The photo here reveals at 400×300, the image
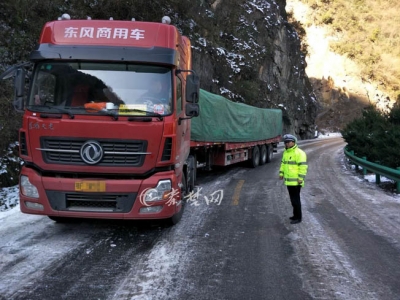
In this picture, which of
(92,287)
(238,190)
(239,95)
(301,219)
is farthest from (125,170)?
(239,95)

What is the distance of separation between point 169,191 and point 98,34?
8.77 ft

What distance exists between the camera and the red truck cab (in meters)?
5.20

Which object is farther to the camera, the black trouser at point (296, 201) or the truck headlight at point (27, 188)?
the black trouser at point (296, 201)

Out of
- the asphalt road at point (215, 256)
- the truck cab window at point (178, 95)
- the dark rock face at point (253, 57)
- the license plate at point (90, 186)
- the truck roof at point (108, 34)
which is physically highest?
the dark rock face at point (253, 57)

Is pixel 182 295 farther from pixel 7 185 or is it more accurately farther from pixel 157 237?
pixel 7 185

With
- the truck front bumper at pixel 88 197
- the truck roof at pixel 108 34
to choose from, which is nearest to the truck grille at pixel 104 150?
the truck front bumper at pixel 88 197

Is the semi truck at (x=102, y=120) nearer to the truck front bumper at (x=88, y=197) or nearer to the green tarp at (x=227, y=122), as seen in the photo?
the truck front bumper at (x=88, y=197)

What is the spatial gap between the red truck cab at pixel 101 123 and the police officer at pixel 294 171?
86.1 inches

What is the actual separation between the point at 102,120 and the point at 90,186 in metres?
0.96

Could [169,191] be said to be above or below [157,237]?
above

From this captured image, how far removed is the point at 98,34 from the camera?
5.69 metres

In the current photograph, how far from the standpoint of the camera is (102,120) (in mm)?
5199

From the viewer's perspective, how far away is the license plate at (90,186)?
17.1 ft

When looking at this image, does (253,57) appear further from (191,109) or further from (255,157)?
(191,109)
